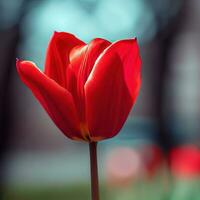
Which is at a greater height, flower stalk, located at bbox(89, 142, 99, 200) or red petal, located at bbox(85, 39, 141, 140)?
red petal, located at bbox(85, 39, 141, 140)

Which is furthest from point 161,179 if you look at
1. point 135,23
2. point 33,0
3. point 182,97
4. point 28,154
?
point 182,97

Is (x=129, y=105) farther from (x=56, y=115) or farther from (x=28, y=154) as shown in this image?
(x=28, y=154)

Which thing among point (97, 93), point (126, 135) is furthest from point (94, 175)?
point (126, 135)

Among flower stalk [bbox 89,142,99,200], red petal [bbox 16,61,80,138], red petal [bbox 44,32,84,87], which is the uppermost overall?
red petal [bbox 44,32,84,87]

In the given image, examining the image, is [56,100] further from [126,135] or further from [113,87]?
[126,135]
